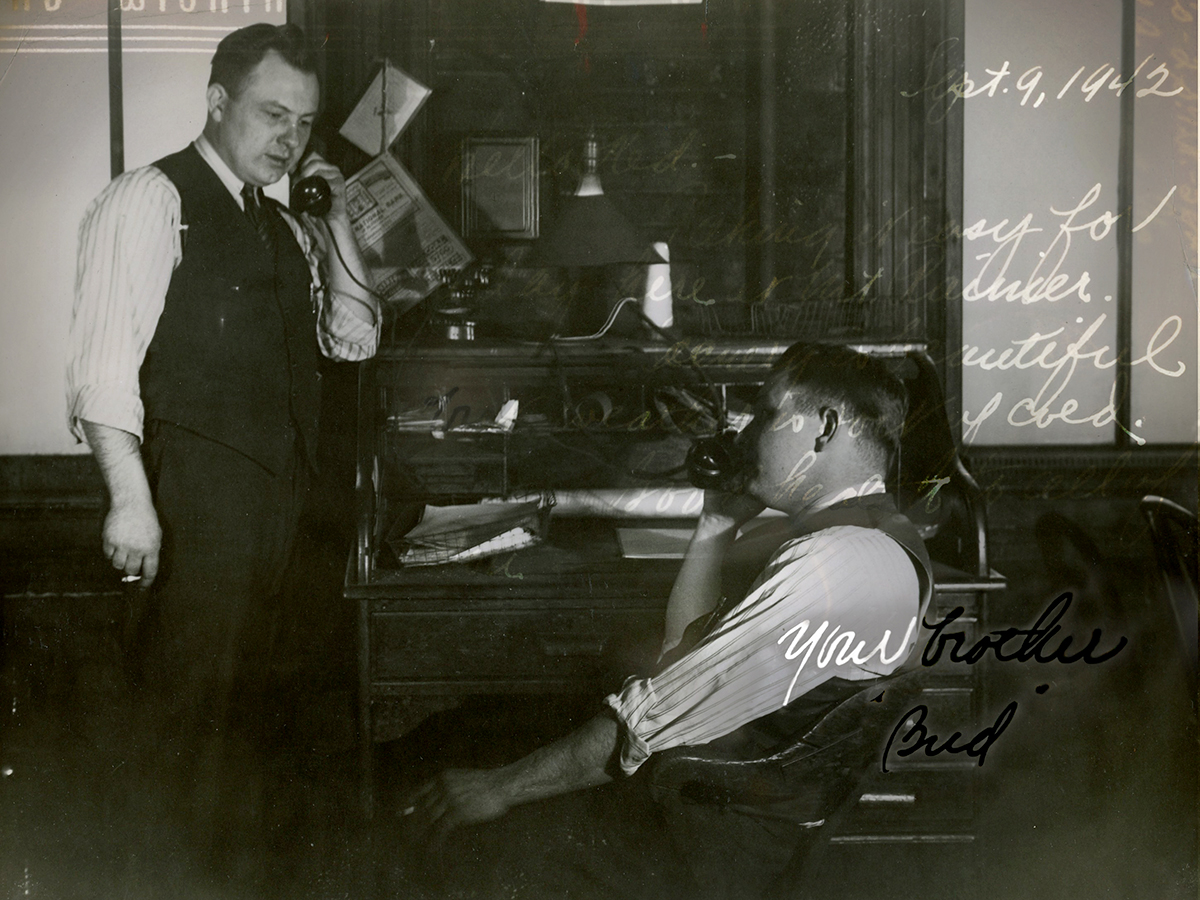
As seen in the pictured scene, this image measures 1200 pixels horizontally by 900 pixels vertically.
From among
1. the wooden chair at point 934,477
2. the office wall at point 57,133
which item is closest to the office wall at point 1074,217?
the wooden chair at point 934,477

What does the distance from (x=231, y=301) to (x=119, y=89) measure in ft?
1.35

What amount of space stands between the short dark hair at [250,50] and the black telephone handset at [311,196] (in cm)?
18

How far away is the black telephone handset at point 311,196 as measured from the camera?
152 cm

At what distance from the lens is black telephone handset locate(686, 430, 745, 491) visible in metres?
1.52

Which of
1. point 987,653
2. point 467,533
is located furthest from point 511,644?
point 987,653

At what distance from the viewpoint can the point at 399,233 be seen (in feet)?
5.21

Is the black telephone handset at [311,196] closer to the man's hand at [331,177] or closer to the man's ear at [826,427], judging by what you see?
the man's hand at [331,177]

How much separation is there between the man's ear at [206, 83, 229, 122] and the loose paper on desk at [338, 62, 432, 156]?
20 centimetres

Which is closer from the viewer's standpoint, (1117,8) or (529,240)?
(1117,8)

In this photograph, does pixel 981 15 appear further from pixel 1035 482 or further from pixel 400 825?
pixel 400 825

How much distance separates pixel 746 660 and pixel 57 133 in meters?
1.46

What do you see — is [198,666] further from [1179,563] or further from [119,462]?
[1179,563]

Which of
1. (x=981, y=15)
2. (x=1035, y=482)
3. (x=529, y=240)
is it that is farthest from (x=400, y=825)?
(x=981, y=15)

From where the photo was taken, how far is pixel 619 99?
1.58 m
